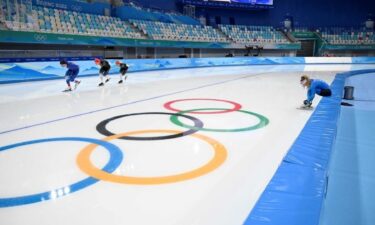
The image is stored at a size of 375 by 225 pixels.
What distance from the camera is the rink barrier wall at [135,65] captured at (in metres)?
10.5

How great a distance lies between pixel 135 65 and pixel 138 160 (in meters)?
12.8

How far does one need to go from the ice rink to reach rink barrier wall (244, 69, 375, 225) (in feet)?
1.04

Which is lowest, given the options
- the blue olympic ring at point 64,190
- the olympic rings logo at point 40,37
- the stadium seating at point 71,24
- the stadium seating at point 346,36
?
the blue olympic ring at point 64,190

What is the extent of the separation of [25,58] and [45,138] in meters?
10.3

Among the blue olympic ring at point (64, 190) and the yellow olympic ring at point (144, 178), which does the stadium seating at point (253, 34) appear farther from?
the blue olympic ring at point (64, 190)

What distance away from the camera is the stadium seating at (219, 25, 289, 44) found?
95.9ft

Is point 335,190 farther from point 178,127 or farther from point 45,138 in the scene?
point 45,138

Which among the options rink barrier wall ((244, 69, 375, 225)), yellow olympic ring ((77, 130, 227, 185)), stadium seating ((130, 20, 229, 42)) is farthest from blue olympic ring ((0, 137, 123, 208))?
stadium seating ((130, 20, 229, 42))

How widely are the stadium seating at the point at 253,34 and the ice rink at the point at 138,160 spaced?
24.0 metres

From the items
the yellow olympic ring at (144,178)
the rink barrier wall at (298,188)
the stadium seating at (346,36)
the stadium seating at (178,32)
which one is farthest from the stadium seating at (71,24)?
the stadium seating at (346,36)

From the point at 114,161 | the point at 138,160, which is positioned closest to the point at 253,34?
the point at 138,160

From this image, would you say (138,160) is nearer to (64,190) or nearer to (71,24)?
(64,190)

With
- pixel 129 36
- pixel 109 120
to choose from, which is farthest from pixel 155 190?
pixel 129 36

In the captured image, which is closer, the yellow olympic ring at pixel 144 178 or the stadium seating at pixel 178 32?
the yellow olympic ring at pixel 144 178
